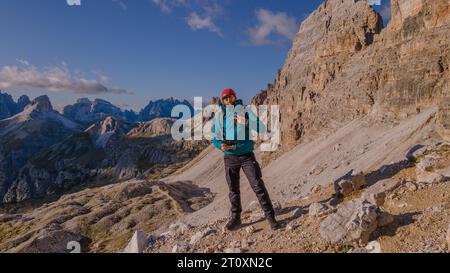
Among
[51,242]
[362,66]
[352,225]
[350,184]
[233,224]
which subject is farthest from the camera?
[362,66]

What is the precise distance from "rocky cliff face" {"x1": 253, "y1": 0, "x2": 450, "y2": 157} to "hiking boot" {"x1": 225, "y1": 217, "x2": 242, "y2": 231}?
1373 inches

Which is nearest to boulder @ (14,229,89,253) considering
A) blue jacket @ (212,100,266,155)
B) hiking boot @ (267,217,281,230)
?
hiking boot @ (267,217,281,230)

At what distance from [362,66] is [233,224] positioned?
75814 mm

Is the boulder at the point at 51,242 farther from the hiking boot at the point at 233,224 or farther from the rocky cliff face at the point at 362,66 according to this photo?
the hiking boot at the point at 233,224

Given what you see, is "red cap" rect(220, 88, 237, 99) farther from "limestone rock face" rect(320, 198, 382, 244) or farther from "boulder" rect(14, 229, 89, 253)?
"boulder" rect(14, 229, 89, 253)

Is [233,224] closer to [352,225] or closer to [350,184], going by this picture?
[352,225]

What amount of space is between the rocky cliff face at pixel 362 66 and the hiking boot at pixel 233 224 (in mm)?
34874

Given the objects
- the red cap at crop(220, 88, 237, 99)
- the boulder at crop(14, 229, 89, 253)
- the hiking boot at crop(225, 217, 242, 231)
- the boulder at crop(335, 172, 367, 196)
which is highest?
the red cap at crop(220, 88, 237, 99)

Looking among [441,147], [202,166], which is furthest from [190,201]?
[441,147]

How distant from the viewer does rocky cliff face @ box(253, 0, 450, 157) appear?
171 ft

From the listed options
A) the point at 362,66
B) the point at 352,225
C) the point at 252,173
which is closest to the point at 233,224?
the point at 252,173

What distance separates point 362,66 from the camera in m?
79.4

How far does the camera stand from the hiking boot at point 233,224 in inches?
504
